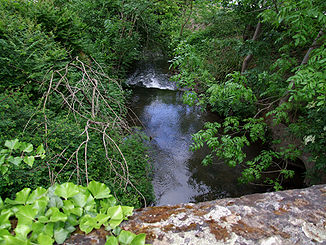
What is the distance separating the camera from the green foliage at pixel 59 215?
733 millimetres

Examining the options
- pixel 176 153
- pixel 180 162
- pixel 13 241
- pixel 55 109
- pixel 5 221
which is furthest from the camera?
pixel 176 153

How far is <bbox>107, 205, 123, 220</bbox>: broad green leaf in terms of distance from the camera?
2.83 feet

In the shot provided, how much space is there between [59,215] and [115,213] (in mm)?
216

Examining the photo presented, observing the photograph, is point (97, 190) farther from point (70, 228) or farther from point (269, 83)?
point (269, 83)

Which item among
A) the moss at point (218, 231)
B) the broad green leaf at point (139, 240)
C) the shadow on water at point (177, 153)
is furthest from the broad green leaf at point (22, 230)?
the shadow on water at point (177, 153)

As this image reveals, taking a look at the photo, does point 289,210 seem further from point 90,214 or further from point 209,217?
point 90,214

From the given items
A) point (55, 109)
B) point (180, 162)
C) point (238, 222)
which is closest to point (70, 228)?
point (238, 222)

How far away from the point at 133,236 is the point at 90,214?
22 centimetres

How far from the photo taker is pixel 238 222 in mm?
929

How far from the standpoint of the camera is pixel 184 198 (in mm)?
3598

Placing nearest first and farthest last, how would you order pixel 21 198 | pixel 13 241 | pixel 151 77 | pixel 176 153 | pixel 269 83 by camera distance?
pixel 13 241 < pixel 21 198 < pixel 269 83 < pixel 176 153 < pixel 151 77

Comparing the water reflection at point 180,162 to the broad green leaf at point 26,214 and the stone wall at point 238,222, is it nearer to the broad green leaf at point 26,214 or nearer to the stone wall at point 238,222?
the stone wall at point 238,222

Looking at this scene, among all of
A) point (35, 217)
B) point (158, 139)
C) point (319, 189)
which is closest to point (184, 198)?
point (158, 139)

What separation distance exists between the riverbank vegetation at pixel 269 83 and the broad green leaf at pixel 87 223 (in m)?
1.83
